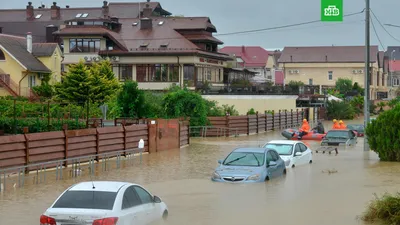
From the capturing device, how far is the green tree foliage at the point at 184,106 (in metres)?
52.5

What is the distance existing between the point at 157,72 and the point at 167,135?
33.4 metres

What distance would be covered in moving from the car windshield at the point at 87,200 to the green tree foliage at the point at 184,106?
38416 mm

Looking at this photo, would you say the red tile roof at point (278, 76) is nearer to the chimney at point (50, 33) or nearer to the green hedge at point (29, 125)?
the chimney at point (50, 33)

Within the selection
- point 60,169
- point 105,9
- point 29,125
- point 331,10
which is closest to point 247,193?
point 60,169

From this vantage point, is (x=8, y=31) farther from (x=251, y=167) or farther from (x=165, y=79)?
(x=251, y=167)

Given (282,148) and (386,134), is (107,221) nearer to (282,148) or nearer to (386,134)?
(282,148)

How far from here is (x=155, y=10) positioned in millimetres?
90938

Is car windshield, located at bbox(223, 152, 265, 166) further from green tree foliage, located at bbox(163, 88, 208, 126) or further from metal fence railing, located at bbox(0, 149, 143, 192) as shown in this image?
green tree foliage, located at bbox(163, 88, 208, 126)

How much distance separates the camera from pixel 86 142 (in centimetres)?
3209

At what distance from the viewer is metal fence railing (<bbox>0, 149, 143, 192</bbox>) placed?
24.7 meters

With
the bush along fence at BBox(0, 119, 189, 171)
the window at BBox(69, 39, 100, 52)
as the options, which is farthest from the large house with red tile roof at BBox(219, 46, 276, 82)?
the bush along fence at BBox(0, 119, 189, 171)

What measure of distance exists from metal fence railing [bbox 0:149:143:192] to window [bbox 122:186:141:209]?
32.5ft

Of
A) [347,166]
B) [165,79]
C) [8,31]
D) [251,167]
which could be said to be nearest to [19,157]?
[251,167]

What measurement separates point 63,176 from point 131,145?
30.1 feet
